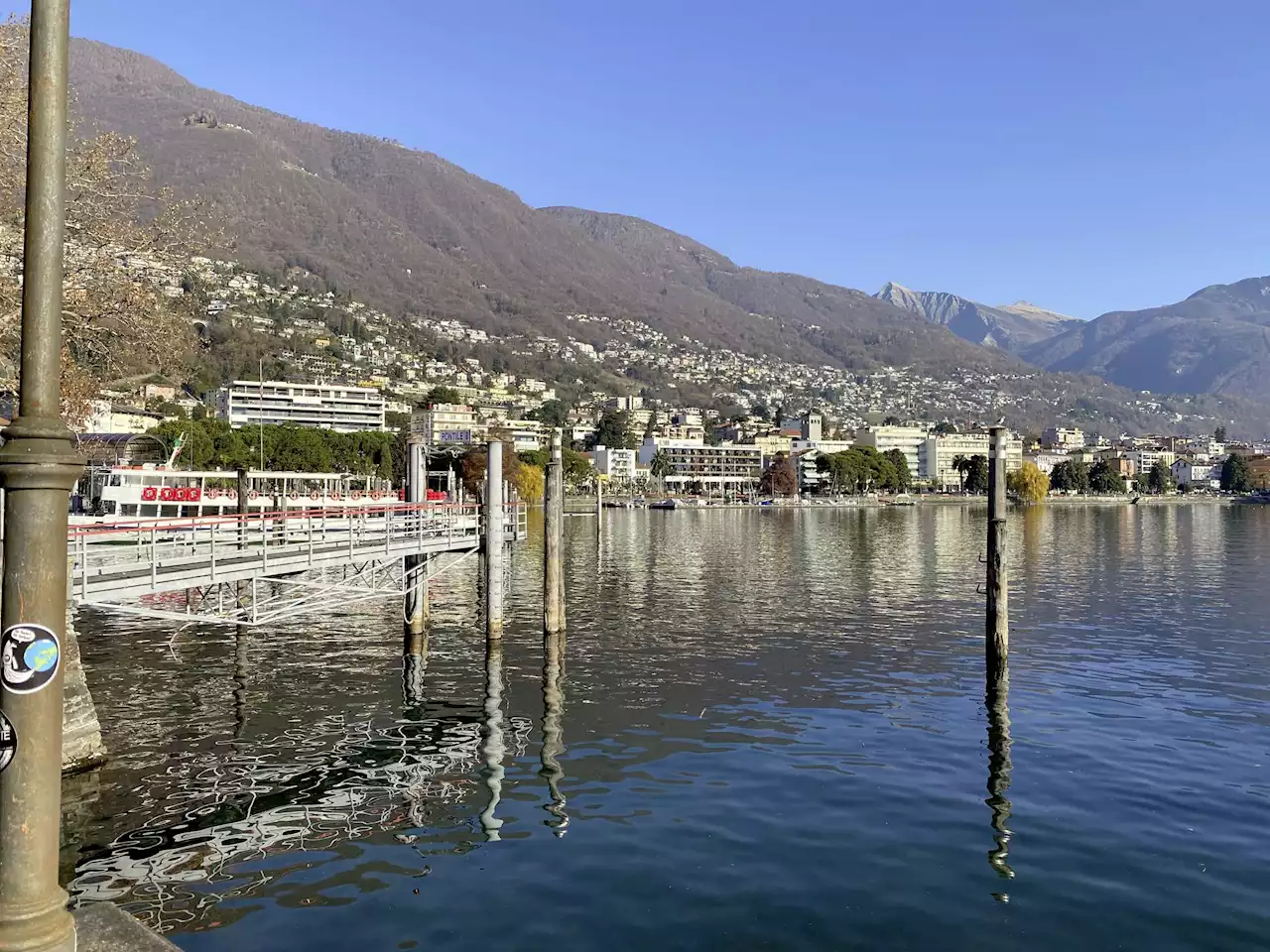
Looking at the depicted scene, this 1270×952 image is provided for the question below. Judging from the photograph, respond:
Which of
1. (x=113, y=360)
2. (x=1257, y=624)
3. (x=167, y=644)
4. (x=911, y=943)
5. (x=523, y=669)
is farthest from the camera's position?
(x=1257, y=624)

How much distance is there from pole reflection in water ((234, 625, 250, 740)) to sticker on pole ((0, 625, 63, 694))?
16583 mm

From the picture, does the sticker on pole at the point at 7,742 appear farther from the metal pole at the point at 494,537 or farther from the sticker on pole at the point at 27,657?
the metal pole at the point at 494,537

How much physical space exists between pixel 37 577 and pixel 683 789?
42.7 feet

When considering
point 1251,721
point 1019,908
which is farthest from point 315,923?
point 1251,721

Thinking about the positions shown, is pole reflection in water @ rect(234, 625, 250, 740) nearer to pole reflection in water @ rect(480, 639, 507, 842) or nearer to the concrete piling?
the concrete piling

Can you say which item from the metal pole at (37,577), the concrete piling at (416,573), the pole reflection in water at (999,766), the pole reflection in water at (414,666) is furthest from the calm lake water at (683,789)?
the metal pole at (37,577)

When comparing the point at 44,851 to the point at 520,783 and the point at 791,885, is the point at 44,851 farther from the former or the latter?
the point at 520,783

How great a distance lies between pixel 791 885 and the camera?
12711 millimetres

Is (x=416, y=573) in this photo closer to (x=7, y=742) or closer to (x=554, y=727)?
(x=554, y=727)

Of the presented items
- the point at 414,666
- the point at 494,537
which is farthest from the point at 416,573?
the point at 414,666

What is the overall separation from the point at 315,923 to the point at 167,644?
24668mm

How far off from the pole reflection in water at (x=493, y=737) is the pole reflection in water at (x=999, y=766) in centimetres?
725

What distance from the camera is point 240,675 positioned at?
27578mm

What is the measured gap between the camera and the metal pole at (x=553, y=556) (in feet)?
99.7
